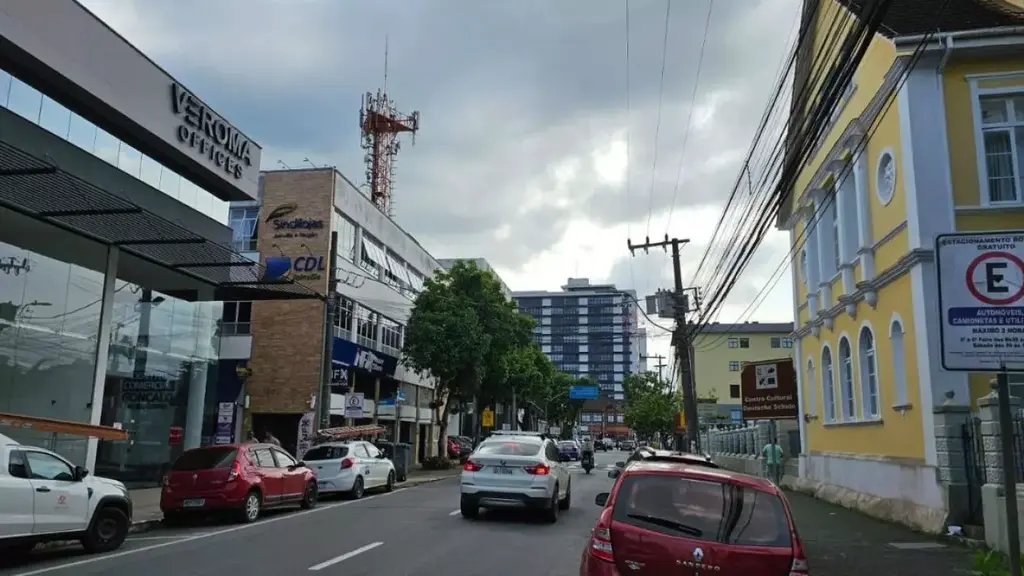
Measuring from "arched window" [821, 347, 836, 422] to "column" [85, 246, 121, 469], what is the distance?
19126 mm

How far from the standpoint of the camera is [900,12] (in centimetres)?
1750

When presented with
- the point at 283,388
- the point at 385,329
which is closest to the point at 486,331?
the point at 385,329

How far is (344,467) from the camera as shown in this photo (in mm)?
20891

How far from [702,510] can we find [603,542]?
81 centimetres

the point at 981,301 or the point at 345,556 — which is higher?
the point at 981,301

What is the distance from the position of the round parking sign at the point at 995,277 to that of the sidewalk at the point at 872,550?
6.09 m

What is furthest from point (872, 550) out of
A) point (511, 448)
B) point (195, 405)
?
point (195, 405)

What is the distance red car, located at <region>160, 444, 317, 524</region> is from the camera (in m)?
15.0

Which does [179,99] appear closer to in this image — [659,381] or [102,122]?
[102,122]

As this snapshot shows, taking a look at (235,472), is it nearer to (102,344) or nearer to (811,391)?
(102,344)

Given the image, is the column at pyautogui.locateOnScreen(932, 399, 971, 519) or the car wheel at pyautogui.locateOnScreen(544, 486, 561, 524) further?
the car wheel at pyautogui.locateOnScreen(544, 486, 561, 524)

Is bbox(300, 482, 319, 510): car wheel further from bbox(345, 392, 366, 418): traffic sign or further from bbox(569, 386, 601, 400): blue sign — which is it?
bbox(569, 386, 601, 400): blue sign

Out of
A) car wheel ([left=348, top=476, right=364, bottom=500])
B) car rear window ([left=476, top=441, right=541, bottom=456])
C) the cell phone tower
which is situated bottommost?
car wheel ([left=348, top=476, right=364, bottom=500])

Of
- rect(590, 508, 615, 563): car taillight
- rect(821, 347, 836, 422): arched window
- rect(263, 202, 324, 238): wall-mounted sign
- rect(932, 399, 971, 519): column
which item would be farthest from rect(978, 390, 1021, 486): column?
rect(263, 202, 324, 238): wall-mounted sign
